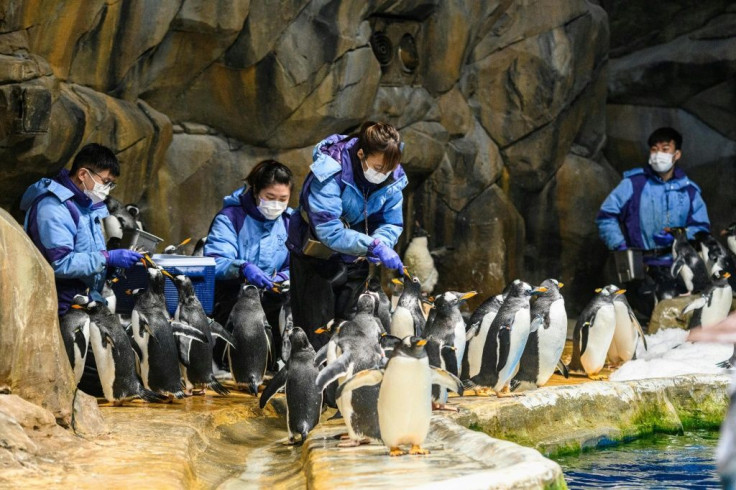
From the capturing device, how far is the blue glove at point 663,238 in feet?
36.1

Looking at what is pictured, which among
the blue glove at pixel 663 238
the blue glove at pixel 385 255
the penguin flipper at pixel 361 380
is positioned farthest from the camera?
the blue glove at pixel 663 238

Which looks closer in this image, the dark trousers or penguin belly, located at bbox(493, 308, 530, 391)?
the dark trousers

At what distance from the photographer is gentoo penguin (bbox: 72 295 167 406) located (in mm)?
6266

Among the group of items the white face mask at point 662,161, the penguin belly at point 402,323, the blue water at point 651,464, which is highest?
the white face mask at point 662,161

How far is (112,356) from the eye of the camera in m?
6.27

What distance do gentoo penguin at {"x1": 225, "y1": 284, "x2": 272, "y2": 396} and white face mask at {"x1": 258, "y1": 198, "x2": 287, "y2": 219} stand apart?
0.51 m

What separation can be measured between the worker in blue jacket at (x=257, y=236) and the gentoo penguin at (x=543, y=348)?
170 centimetres

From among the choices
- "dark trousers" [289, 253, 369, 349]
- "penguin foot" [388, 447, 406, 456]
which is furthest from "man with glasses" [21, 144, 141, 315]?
"penguin foot" [388, 447, 406, 456]

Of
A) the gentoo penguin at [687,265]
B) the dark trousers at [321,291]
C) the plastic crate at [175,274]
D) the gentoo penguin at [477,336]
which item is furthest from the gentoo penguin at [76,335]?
the gentoo penguin at [687,265]

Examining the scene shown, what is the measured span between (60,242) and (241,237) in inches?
60.4

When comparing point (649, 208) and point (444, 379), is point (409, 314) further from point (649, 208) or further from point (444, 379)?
point (649, 208)

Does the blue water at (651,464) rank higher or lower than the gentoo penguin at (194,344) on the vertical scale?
lower

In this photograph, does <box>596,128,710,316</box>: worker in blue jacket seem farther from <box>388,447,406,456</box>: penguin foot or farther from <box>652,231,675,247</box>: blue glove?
<box>388,447,406,456</box>: penguin foot

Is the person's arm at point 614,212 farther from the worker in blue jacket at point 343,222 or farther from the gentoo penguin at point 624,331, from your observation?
the worker in blue jacket at point 343,222
